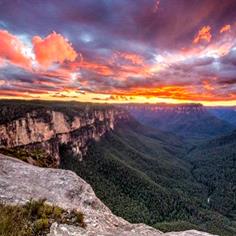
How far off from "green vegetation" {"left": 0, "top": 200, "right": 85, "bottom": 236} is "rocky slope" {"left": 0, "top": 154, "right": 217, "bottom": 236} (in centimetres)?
44

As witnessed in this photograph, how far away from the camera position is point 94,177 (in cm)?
17562

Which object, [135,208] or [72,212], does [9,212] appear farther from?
[135,208]

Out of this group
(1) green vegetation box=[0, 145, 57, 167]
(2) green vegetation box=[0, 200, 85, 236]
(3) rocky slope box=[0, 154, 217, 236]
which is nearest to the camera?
(2) green vegetation box=[0, 200, 85, 236]

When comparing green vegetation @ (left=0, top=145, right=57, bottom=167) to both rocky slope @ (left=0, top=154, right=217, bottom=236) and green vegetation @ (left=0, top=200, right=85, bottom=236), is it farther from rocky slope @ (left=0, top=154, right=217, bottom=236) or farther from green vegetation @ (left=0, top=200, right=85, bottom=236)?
green vegetation @ (left=0, top=200, right=85, bottom=236)

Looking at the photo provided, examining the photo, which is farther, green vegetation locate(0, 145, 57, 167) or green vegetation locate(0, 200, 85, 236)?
green vegetation locate(0, 145, 57, 167)

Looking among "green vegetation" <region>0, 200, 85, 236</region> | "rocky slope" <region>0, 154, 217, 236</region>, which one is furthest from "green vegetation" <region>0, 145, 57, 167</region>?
"green vegetation" <region>0, 200, 85, 236</region>

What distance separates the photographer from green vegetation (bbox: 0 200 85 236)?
8.23 meters

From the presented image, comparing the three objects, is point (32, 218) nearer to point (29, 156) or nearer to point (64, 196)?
point (64, 196)

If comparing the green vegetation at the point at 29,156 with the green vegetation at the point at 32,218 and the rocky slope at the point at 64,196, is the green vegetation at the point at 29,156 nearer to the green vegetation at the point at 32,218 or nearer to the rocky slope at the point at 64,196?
the rocky slope at the point at 64,196

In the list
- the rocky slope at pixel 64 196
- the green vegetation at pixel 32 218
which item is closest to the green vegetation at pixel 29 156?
the rocky slope at pixel 64 196

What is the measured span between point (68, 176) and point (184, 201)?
18420 centimetres

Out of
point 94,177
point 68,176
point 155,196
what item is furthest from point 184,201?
point 68,176

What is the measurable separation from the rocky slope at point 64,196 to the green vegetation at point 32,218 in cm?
44

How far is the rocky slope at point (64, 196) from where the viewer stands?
36.9 feet
